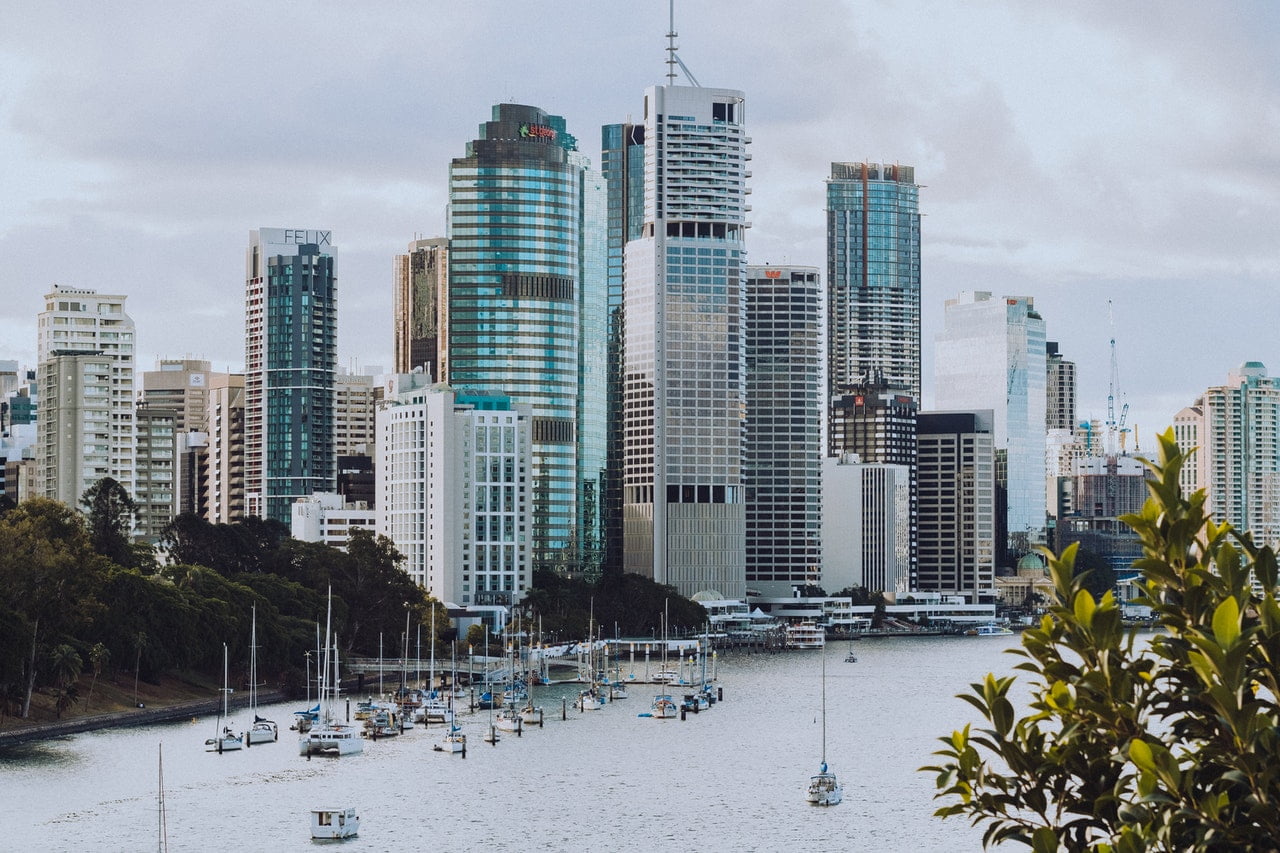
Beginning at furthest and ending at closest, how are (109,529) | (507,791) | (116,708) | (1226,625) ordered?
(109,529) → (116,708) → (507,791) → (1226,625)

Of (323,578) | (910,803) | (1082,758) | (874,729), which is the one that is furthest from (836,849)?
(323,578)

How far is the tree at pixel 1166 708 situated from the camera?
57.9 feet

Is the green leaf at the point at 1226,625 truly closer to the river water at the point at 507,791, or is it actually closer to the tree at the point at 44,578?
the river water at the point at 507,791

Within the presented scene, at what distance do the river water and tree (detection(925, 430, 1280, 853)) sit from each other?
70.9 metres

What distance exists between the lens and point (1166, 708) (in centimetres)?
1952

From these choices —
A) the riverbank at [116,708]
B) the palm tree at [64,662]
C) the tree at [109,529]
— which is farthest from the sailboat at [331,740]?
the tree at [109,529]

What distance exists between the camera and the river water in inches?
3580

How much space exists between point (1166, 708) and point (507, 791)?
91998 mm

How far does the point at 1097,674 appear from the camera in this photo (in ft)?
62.2

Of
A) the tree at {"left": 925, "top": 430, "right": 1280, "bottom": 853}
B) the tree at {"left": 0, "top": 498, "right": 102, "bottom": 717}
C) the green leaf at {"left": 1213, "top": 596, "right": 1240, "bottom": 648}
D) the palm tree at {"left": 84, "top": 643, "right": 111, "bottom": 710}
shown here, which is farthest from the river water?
the green leaf at {"left": 1213, "top": 596, "right": 1240, "bottom": 648}

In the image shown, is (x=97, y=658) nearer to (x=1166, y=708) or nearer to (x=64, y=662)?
(x=64, y=662)

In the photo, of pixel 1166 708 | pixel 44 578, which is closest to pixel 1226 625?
pixel 1166 708

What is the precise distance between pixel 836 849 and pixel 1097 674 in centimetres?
7224

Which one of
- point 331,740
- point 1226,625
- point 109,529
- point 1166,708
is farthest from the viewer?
point 109,529
